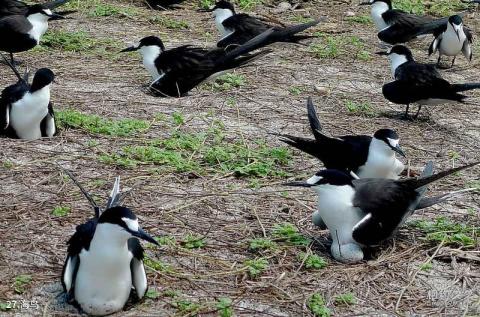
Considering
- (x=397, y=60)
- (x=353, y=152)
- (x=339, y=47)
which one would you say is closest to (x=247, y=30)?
(x=339, y=47)

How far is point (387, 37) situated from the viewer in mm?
9609

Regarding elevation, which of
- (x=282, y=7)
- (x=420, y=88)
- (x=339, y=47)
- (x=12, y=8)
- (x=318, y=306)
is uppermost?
(x=318, y=306)

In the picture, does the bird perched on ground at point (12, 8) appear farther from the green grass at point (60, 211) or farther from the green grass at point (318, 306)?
the green grass at point (318, 306)

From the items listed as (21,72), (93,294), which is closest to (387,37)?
(21,72)

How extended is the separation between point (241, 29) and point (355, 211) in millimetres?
4746

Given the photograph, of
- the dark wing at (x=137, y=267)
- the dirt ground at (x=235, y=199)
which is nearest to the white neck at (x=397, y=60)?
the dirt ground at (x=235, y=199)

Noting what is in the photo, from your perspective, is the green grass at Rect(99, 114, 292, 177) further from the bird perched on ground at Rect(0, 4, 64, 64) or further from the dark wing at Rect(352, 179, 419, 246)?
the bird perched on ground at Rect(0, 4, 64, 64)

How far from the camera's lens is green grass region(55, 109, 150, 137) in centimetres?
627

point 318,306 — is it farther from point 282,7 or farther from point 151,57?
point 282,7

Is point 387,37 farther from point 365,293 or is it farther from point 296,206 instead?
point 365,293

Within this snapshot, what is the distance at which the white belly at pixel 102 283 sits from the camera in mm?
3740

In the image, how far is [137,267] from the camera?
388 centimetres

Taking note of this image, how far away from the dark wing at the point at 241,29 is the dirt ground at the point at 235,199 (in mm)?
392

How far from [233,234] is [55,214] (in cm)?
101
